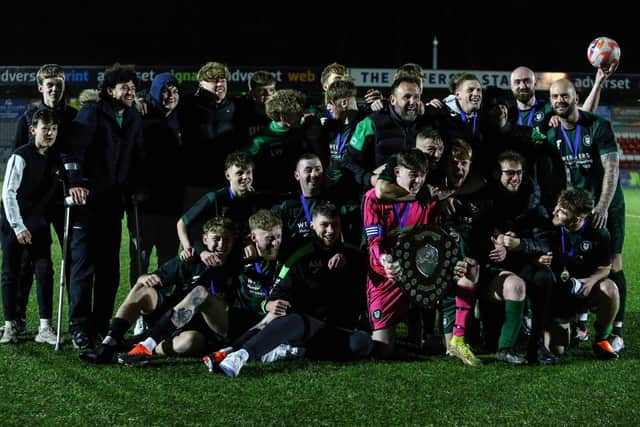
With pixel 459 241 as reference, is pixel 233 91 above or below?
above

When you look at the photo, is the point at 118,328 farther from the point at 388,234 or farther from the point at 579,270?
the point at 579,270

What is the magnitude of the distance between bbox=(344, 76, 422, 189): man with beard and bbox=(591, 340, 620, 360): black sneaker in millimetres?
1670

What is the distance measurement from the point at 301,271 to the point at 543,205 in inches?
66.3

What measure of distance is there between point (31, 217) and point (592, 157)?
3.73 metres

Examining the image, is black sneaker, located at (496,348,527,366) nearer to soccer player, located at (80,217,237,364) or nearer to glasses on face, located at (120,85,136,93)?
soccer player, located at (80,217,237,364)

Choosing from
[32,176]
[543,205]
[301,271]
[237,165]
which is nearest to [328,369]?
[301,271]

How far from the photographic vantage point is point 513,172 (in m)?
5.16

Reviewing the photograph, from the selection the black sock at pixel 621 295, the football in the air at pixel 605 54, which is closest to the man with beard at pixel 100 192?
the black sock at pixel 621 295

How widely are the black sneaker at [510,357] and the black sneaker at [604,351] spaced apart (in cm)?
56

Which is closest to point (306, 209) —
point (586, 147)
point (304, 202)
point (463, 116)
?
point (304, 202)

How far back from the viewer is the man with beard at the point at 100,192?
5.33m

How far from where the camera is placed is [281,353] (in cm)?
490

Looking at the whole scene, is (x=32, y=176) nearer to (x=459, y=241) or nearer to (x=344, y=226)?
(x=344, y=226)

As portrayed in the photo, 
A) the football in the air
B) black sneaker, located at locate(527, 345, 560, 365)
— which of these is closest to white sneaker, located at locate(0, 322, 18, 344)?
black sneaker, located at locate(527, 345, 560, 365)
